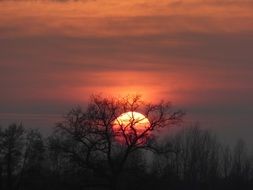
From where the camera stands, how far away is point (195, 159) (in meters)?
131

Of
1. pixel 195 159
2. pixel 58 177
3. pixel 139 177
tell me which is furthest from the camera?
pixel 195 159

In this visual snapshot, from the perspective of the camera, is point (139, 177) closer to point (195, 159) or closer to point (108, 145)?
point (108, 145)

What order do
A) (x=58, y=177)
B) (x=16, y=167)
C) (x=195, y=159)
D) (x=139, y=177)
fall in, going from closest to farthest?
(x=139, y=177)
(x=58, y=177)
(x=16, y=167)
(x=195, y=159)

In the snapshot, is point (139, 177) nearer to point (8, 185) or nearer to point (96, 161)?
point (96, 161)

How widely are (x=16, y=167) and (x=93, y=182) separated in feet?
63.6

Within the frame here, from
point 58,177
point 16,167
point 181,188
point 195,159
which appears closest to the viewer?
point 58,177

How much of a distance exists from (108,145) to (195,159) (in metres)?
53.4

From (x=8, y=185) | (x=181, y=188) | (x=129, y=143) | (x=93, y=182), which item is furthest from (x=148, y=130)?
(x=181, y=188)

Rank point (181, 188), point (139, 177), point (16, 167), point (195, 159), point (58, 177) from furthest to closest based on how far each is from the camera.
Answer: point (195, 159), point (181, 188), point (16, 167), point (58, 177), point (139, 177)

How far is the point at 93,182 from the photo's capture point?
267 ft

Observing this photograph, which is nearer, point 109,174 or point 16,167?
point 109,174

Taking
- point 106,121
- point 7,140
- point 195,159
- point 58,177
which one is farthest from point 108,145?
point 195,159

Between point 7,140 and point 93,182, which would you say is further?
point 7,140

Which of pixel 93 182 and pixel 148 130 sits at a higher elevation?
pixel 148 130
